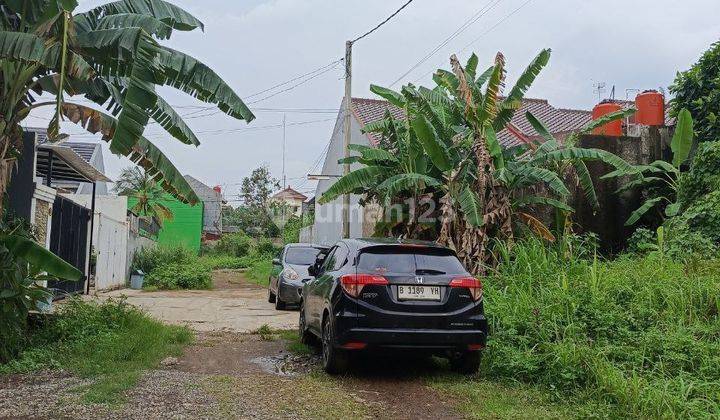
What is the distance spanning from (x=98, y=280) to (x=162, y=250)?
743 cm

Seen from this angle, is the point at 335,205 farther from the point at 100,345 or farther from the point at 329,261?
the point at 100,345

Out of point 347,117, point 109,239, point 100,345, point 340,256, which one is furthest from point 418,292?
point 109,239

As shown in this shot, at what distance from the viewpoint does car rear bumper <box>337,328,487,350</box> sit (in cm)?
646

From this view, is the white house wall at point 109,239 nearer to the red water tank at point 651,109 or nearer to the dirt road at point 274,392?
the dirt road at point 274,392

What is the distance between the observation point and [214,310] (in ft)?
47.5

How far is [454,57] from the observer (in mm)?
11961

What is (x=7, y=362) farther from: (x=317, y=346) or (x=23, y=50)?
(x=317, y=346)

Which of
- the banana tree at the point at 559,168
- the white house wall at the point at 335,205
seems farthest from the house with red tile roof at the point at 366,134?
the banana tree at the point at 559,168

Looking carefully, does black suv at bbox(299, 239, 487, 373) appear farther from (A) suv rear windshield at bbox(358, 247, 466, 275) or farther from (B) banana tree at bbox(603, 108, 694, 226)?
(B) banana tree at bbox(603, 108, 694, 226)

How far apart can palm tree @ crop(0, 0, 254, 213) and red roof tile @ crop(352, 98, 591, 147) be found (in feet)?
46.3

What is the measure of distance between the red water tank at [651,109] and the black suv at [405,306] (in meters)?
10.8

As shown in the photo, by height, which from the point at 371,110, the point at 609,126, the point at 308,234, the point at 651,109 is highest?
the point at 371,110

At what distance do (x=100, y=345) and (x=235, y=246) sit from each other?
35680 mm

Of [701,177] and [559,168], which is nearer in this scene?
[701,177]
